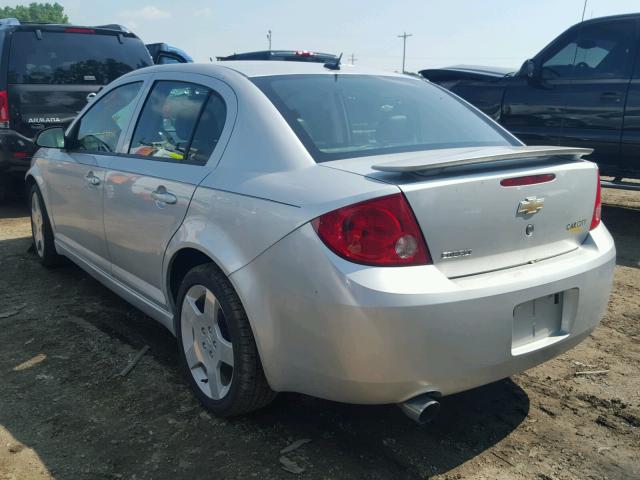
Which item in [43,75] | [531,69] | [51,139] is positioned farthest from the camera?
[43,75]

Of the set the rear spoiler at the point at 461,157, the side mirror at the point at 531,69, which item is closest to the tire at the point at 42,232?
the rear spoiler at the point at 461,157

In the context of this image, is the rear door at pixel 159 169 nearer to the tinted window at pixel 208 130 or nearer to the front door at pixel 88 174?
the tinted window at pixel 208 130

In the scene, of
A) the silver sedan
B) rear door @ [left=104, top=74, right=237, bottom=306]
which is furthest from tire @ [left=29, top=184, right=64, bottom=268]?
the silver sedan

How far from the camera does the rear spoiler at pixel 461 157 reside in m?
2.18

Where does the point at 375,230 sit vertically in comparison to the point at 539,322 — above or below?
above

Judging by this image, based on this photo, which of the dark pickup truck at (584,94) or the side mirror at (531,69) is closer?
the dark pickup truck at (584,94)

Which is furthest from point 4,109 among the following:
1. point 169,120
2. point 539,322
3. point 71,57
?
point 539,322

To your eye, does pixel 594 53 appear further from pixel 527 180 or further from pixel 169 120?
pixel 169 120

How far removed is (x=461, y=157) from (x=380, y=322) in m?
0.72

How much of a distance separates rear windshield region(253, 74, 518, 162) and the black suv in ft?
16.5

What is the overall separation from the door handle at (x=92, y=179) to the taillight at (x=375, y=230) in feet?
6.90

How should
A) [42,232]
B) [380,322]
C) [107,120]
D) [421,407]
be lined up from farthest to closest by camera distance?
1. [42,232]
2. [107,120]
3. [421,407]
4. [380,322]

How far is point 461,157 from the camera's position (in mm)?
2303

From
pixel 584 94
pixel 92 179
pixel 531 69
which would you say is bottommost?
pixel 92 179
